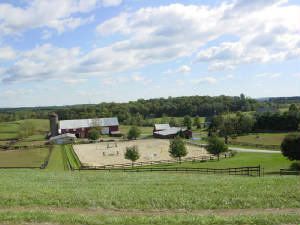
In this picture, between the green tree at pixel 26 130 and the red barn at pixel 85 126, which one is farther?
the green tree at pixel 26 130

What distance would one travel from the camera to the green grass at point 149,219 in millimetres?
9633

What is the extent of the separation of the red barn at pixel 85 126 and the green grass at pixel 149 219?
83887mm

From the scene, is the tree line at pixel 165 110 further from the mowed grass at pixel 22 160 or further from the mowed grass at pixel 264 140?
the mowed grass at pixel 22 160

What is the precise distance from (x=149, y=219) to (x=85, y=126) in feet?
286

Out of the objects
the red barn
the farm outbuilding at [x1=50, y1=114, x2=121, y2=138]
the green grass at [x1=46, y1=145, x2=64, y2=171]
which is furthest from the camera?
the red barn

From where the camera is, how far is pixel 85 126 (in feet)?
308

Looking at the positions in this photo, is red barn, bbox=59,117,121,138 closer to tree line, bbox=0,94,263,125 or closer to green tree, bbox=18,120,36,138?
green tree, bbox=18,120,36,138

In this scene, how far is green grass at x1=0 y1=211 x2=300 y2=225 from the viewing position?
9.63m

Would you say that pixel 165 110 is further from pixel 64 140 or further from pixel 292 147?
pixel 292 147

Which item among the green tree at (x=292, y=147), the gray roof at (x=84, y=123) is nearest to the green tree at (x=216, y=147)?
the green tree at (x=292, y=147)

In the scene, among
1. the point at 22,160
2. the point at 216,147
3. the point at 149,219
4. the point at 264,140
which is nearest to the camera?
the point at 149,219

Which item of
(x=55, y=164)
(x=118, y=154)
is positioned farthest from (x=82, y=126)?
(x=55, y=164)

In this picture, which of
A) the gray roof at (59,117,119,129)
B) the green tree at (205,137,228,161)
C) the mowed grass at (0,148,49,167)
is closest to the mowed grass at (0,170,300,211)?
the green tree at (205,137,228,161)

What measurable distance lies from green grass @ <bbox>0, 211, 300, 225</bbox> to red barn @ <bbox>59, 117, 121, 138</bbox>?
275 feet
